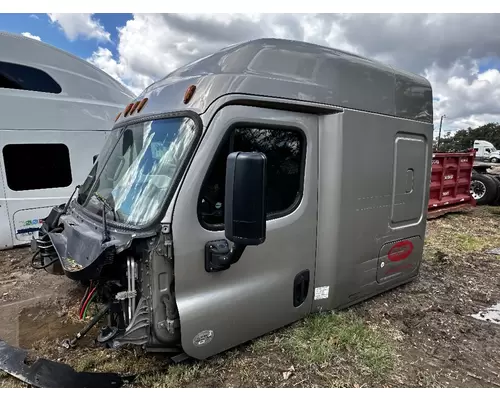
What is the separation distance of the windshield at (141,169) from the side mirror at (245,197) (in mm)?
630

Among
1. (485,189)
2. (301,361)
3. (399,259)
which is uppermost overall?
(399,259)

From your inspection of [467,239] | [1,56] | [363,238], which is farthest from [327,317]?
[1,56]

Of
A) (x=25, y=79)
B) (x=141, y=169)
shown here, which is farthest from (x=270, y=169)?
(x=25, y=79)

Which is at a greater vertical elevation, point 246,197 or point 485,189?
point 246,197

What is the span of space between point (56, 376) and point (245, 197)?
77.1 inches

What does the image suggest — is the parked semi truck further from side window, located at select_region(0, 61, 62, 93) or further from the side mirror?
side window, located at select_region(0, 61, 62, 93)

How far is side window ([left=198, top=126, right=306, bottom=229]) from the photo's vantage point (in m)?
2.52

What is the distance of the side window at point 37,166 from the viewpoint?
617 cm

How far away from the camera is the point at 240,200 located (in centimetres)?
196

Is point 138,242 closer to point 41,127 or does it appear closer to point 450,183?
point 41,127

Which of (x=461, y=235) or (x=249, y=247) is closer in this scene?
(x=249, y=247)

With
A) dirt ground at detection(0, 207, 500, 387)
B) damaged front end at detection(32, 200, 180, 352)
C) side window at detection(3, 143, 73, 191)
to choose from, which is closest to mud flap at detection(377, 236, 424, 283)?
dirt ground at detection(0, 207, 500, 387)

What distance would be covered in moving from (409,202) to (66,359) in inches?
142

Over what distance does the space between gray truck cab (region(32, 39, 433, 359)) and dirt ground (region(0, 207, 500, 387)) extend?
8.8 inches
